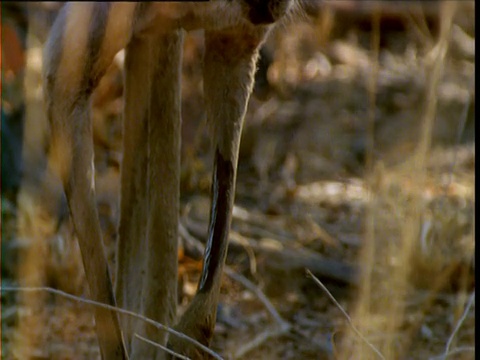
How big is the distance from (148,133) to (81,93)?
2.15ft

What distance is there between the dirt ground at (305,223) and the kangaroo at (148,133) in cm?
43

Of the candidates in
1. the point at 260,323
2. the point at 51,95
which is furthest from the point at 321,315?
the point at 51,95

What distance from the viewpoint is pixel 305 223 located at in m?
4.86

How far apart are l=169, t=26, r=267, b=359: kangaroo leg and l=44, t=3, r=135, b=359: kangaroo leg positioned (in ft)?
0.98

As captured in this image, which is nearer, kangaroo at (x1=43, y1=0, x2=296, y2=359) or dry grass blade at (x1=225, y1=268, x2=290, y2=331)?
kangaroo at (x1=43, y1=0, x2=296, y2=359)

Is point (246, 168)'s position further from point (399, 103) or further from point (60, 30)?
point (60, 30)

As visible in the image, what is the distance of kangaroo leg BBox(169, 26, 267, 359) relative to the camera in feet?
8.36

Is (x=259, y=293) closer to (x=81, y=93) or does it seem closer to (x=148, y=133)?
(x=148, y=133)

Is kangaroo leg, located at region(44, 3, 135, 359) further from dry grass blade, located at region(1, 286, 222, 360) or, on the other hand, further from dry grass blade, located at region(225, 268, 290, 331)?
dry grass blade, located at region(225, 268, 290, 331)

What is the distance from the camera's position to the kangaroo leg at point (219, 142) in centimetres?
255

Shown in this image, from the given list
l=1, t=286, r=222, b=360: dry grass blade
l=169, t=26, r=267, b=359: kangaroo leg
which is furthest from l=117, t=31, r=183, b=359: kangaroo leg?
l=1, t=286, r=222, b=360: dry grass blade

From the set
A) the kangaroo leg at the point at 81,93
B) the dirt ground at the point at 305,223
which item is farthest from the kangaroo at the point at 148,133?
the dirt ground at the point at 305,223

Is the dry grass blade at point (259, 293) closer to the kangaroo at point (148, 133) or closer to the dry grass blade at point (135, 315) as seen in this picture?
the kangaroo at point (148, 133)

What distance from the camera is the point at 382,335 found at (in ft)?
10.3
